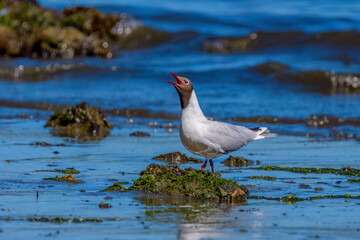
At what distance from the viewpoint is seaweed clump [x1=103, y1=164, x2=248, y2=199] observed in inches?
201

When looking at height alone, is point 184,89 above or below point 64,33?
below

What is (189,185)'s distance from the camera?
5.19m

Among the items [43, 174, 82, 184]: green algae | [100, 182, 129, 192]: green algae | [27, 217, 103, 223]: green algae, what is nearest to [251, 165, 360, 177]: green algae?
[100, 182, 129, 192]: green algae

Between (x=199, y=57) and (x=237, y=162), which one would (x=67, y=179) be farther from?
(x=199, y=57)

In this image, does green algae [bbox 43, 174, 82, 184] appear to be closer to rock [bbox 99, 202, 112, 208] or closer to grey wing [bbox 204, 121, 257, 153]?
rock [bbox 99, 202, 112, 208]

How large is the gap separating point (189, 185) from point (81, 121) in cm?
399

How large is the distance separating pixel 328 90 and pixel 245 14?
359 inches

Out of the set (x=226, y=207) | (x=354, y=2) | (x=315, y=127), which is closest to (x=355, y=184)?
(x=226, y=207)

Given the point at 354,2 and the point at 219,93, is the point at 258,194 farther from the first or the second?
the point at 354,2

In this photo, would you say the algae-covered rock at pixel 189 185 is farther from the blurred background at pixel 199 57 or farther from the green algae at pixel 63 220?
the blurred background at pixel 199 57

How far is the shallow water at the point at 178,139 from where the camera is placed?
427 cm

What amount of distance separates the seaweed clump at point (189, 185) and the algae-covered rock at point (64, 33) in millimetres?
11512

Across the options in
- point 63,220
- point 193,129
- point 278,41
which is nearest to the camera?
point 63,220

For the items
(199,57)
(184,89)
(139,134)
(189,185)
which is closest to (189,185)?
(189,185)
